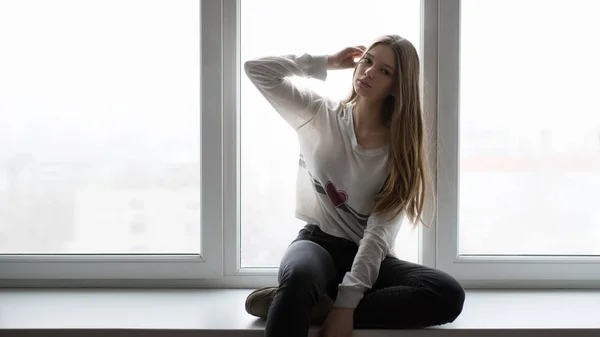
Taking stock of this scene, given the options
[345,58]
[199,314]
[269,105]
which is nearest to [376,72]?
[345,58]

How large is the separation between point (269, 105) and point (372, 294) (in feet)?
1.96

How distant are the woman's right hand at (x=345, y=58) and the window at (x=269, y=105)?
0.41 ft

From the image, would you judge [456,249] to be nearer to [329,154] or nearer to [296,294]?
[329,154]

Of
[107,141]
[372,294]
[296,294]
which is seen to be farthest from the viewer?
[107,141]

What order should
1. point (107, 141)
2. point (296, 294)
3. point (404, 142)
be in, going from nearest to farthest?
1. point (296, 294)
2. point (404, 142)
3. point (107, 141)

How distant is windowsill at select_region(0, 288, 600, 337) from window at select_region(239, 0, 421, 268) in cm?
18

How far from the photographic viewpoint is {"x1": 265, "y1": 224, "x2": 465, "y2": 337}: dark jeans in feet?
4.14

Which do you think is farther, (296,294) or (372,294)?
(372,294)

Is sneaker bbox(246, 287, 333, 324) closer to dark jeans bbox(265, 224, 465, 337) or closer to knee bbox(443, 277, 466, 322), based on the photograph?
dark jeans bbox(265, 224, 465, 337)

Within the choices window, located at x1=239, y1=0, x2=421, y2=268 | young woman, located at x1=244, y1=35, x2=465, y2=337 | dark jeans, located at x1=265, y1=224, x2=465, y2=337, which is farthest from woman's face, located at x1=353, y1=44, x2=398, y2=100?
dark jeans, located at x1=265, y1=224, x2=465, y2=337

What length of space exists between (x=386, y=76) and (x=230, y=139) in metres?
0.46

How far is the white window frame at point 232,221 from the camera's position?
1647mm

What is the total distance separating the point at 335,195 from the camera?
153 cm

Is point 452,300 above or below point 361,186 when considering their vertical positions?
below
